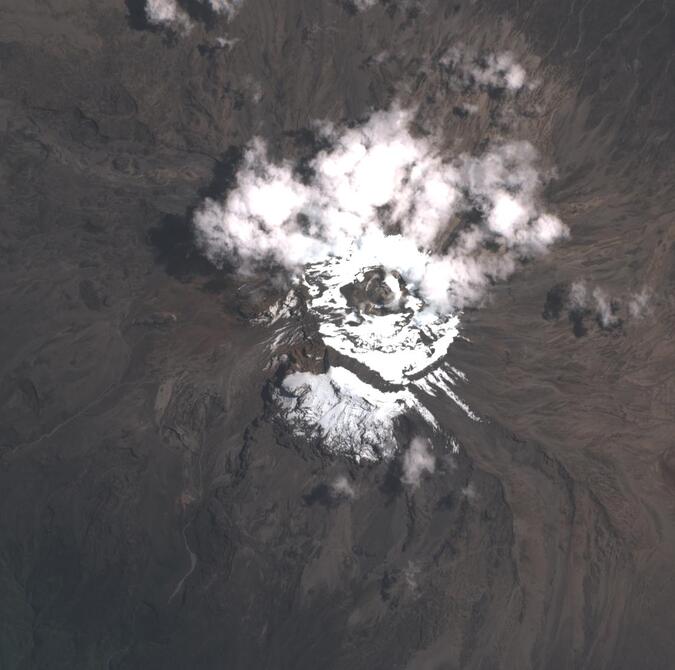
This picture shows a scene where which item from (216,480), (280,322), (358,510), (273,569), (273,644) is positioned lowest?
(273,644)

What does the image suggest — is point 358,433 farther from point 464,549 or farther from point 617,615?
point 617,615

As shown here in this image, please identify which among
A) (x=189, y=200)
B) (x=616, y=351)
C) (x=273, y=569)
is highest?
(x=616, y=351)

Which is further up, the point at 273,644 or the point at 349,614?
the point at 349,614

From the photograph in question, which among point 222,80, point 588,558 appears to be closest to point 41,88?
point 222,80

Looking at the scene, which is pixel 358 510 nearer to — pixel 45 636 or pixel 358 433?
pixel 358 433

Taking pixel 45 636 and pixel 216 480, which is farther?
pixel 45 636

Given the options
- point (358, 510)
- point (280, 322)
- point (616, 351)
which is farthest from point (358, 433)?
point (616, 351)
